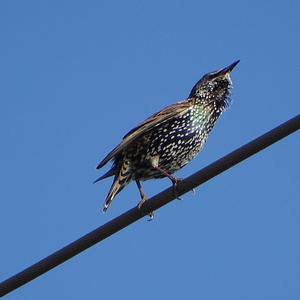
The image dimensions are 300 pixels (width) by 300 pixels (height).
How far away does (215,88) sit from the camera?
8.14 m

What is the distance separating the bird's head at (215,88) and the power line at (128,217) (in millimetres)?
3163

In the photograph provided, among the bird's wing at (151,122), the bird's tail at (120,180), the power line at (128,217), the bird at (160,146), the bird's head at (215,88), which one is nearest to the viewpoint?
the power line at (128,217)

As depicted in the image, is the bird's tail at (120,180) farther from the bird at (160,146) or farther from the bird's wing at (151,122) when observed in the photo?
the bird's wing at (151,122)

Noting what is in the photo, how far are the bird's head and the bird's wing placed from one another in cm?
24

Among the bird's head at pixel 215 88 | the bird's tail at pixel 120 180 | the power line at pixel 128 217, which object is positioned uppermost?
the bird's head at pixel 215 88

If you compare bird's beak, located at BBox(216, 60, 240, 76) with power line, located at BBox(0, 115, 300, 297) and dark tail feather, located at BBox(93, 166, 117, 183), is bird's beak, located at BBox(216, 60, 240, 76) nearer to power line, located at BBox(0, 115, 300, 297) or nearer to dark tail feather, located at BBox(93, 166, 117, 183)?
dark tail feather, located at BBox(93, 166, 117, 183)

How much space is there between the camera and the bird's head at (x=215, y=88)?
804 cm

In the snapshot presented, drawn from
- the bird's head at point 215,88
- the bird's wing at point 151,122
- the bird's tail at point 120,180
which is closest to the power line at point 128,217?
the bird's wing at point 151,122

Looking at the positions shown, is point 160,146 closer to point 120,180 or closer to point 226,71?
point 120,180

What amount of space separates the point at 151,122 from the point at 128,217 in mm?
2662

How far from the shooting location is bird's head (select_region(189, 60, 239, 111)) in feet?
26.4

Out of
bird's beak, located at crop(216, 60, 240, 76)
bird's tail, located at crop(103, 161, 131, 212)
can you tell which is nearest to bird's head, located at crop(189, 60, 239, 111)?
bird's beak, located at crop(216, 60, 240, 76)

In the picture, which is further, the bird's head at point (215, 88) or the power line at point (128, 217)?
the bird's head at point (215, 88)

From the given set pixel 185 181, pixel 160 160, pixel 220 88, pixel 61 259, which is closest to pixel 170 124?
pixel 160 160
